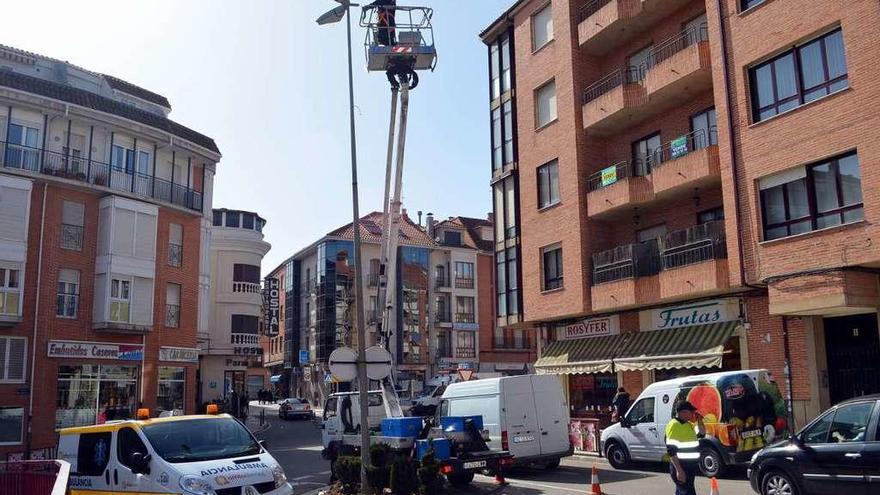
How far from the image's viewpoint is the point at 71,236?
29297 mm

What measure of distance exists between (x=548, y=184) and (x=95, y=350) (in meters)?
18.4

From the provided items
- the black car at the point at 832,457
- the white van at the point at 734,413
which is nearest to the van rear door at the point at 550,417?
the white van at the point at 734,413

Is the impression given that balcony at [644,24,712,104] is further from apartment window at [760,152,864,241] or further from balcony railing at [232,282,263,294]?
balcony railing at [232,282,263,294]

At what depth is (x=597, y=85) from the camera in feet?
84.7

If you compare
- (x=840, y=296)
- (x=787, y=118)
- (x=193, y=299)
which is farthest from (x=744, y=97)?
(x=193, y=299)

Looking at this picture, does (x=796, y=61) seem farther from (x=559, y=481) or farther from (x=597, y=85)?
(x=559, y=481)

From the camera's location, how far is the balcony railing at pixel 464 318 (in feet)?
217

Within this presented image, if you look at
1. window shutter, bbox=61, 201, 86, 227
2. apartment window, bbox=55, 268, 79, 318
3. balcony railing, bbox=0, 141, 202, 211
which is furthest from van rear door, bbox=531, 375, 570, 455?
balcony railing, bbox=0, 141, 202, 211

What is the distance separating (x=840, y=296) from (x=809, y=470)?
7057 millimetres

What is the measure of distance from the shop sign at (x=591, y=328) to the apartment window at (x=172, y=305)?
16.6m

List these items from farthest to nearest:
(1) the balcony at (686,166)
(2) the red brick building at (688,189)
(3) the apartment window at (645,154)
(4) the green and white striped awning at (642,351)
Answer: (3) the apartment window at (645,154), (1) the balcony at (686,166), (4) the green and white striped awning at (642,351), (2) the red brick building at (688,189)

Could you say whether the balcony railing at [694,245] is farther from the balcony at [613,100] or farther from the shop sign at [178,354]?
the shop sign at [178,354]

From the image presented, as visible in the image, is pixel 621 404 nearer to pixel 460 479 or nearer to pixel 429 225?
pixel 460 479

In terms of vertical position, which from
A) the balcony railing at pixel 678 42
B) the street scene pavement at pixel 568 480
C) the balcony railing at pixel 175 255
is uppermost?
the balcony railing at pixel 678 42
